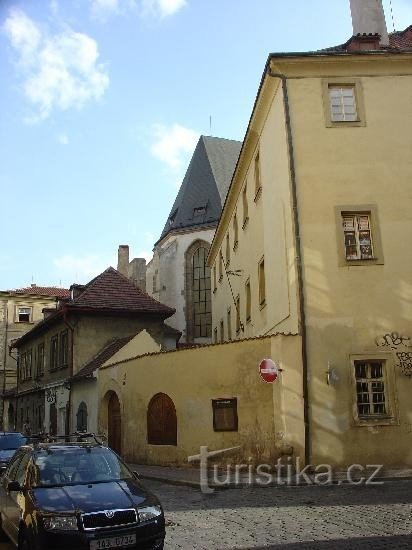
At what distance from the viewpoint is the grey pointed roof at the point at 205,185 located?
44812 mm

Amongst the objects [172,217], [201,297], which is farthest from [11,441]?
[172,217]

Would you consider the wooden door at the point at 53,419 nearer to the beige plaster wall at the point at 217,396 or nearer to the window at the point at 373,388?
the beige plaster wall at the point at 217,396

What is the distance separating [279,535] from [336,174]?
33.1 feet

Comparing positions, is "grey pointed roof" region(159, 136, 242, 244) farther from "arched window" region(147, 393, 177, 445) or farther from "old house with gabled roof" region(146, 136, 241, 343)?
"arched window" region(147, 393, 177, 445)

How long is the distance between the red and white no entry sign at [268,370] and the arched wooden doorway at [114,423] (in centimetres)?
839

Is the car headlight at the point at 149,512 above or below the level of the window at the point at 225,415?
below

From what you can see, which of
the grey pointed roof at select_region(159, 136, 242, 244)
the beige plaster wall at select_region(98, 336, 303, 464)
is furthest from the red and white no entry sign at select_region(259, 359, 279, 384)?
the grey pointed roof at select_region(159, 136, 242, 244)

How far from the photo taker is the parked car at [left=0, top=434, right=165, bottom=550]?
6297 mm

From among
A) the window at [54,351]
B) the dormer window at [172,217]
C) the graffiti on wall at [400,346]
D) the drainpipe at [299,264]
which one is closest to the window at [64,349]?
the window at [54,351]

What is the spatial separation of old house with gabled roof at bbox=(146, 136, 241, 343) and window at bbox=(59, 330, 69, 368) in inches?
611

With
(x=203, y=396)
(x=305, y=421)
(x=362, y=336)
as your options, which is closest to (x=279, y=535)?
(x=305, y=421)

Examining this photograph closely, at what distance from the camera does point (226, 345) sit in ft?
51.7

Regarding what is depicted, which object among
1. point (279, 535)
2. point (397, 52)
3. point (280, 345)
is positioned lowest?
point (279, 535)

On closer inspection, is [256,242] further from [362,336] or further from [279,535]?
[279,535]
